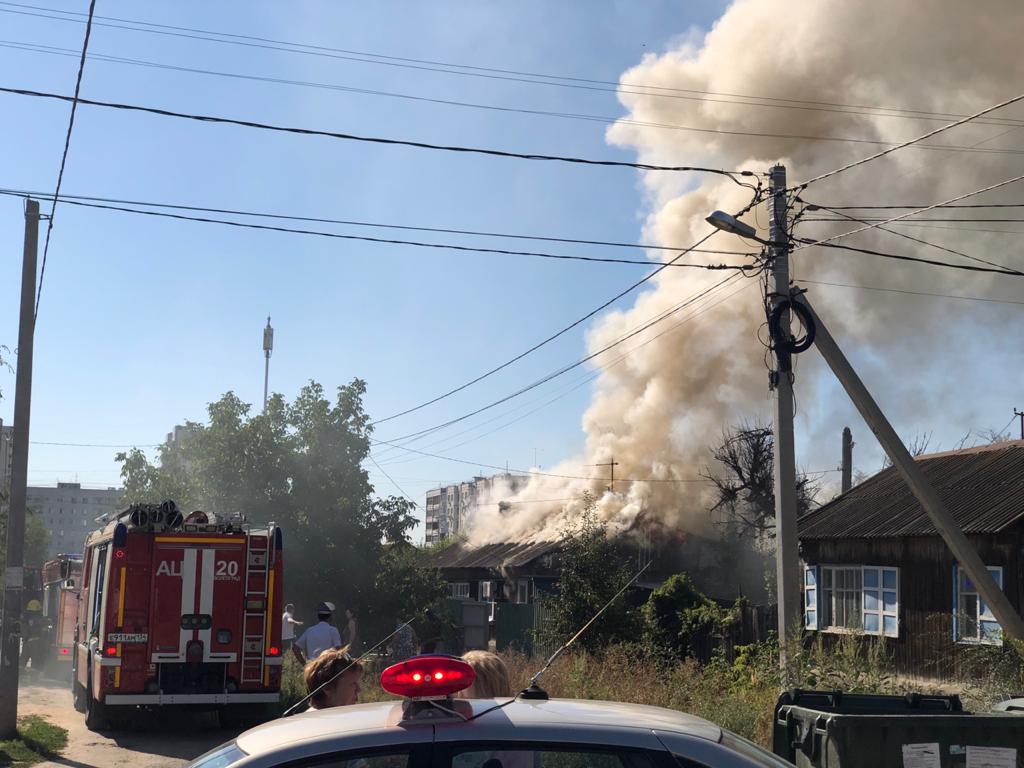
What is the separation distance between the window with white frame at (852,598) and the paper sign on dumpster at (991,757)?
18220 millimetres

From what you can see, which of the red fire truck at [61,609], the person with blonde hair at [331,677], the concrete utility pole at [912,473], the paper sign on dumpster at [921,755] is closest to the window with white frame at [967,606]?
the concrete utility pole at [912,473]

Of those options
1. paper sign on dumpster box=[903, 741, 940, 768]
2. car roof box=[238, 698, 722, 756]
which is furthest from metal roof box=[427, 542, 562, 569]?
car roof box=[238, 698, 722, 756]

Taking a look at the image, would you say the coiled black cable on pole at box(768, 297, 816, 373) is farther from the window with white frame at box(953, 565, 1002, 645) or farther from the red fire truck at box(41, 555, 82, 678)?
the red fire truck at box(41, 555, 82, 678)

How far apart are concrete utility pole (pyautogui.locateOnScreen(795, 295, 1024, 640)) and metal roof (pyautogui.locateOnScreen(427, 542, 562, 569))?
2731cm

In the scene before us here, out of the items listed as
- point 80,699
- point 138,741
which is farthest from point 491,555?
point 138,741

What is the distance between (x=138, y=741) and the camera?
12.9m

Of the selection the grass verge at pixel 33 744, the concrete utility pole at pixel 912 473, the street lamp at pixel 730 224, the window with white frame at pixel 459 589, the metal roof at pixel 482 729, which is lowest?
the grass verge at pixel 33 744

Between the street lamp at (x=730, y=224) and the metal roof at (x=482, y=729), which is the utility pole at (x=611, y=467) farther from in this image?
the metal roof at (x=482, y=729)

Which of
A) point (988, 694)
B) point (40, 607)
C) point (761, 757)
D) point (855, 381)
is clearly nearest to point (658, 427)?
point (40, 607)

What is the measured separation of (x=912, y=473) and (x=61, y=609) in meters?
16.3

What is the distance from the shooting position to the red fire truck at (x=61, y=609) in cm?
1956

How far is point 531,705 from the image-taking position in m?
3.41

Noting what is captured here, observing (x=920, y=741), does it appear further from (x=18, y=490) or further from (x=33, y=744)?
(x=18, y=490)

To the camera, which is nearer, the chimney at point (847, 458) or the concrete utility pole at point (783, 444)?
the concrete utility pole at point (783, 444)
